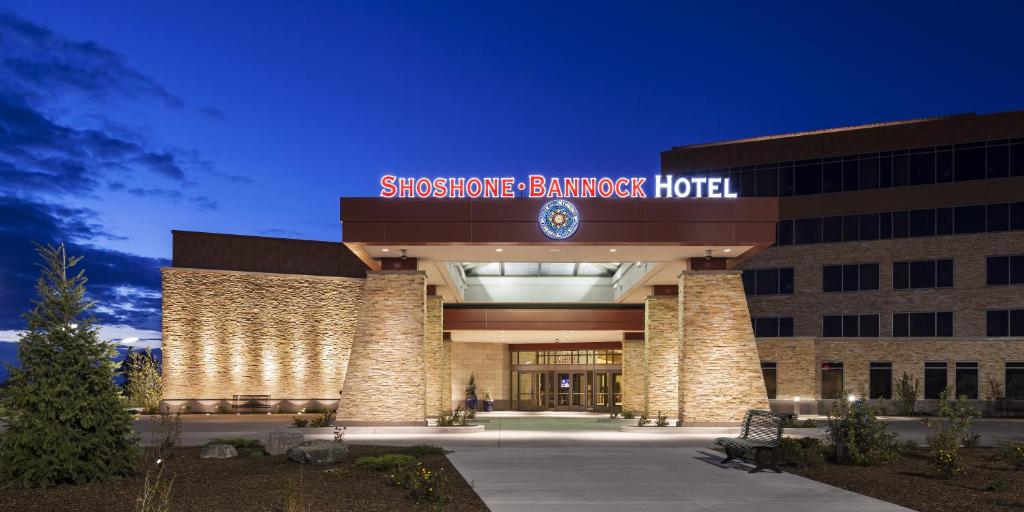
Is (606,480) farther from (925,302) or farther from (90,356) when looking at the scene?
(925,302)

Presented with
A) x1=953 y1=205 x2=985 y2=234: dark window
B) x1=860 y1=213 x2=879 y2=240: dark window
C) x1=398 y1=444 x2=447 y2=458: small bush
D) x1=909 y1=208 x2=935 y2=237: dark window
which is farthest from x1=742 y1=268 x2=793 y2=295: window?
x1=398 y1=444 x2=447 y2=458: small bush

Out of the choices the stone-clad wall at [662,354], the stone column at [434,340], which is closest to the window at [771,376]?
the stone-clad wall at [662,354]

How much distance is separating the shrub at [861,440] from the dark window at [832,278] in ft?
124

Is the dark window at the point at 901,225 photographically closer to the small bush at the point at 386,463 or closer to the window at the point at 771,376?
the window at the point at 771,376

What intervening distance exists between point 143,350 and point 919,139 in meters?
43.1

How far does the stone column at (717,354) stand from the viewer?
88.8 ft

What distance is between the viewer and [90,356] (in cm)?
1298

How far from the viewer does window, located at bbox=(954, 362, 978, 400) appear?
4791cm

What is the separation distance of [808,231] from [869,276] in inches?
172

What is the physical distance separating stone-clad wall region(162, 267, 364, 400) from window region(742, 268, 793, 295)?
2463 centimetres

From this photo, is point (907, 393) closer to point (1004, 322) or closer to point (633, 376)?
point (1004, 322)

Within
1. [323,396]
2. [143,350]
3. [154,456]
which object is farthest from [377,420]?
[143,350]

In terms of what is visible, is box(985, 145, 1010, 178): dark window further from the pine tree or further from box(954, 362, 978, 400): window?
the pine tree

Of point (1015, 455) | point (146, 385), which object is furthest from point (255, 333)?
point (1015, 455)
